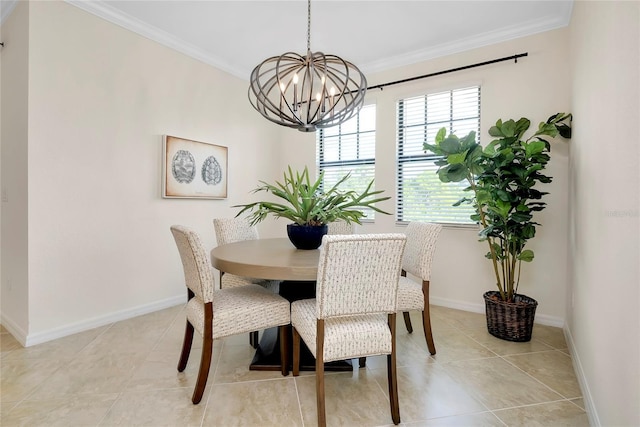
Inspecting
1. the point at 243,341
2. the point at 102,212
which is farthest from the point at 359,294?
the point at 102,212

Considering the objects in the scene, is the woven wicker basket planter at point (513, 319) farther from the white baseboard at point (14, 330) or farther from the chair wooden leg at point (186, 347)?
the white baseboard at point (14, 330)

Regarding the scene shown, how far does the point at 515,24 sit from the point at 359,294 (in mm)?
3064

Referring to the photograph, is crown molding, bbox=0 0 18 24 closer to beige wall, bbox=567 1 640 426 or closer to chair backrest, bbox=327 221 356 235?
chair backrest, bbox=327 221 356 235

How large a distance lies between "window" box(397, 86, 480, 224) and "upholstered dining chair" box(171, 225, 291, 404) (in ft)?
7.16

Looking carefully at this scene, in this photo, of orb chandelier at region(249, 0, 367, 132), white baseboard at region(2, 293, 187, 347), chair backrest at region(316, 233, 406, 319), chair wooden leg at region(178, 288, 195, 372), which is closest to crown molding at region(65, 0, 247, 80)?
orb chandelier at region(249, 0, 367, 132)

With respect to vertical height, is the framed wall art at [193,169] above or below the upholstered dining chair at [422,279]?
above

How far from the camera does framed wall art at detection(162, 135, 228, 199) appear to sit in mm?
3174

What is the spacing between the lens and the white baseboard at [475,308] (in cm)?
282

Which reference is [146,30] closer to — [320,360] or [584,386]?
[320,360]

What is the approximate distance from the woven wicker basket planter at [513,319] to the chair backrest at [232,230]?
2236 mm

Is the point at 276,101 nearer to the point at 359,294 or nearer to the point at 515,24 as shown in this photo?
the point at 515,24

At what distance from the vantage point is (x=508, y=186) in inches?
101

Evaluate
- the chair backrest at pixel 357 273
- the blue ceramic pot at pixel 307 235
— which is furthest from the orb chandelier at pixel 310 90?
the chair backrest at pixel 357 273

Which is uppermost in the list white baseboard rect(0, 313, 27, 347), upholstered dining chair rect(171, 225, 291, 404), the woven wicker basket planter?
upholstered dining chair rect(171, 225, 291, 404)
